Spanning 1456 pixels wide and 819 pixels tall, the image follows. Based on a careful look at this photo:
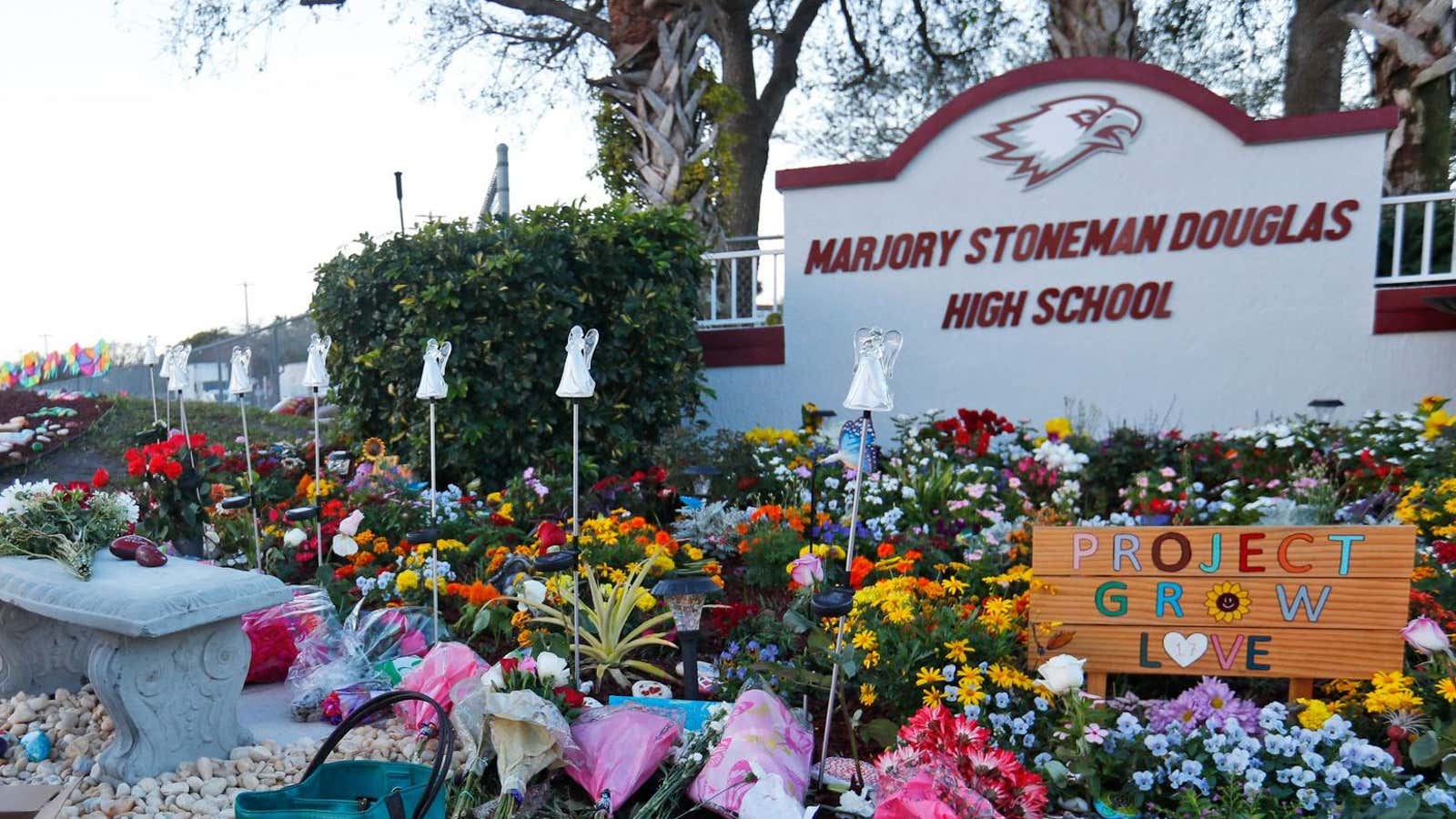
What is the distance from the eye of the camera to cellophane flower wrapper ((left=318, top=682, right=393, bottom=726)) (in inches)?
127

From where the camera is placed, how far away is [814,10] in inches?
A: 479

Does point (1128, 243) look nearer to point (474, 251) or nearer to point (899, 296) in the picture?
point (899, 296)

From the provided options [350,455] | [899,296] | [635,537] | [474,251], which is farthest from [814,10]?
[635,537]

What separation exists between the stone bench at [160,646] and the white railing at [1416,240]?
273 inches

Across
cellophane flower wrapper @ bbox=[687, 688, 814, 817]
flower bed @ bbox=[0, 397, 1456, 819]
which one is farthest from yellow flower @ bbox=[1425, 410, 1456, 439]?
cellophane flower wrapper @ bbox=[687, 688, 814, 817]

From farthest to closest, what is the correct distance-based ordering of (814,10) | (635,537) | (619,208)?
(814,10) → (619,208) → (635,537)

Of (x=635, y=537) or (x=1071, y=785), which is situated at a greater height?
(x=635, y=537)

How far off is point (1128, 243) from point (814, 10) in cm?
715

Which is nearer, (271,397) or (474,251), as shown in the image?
(474,251)

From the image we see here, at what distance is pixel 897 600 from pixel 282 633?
7.98 ft

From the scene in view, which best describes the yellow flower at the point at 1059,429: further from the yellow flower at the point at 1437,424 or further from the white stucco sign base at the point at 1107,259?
the yellow flower at the point at 1437,424

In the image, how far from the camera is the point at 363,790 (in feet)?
7.54

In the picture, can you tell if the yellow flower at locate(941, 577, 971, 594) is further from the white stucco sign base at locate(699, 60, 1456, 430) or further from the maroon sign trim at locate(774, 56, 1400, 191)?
the maroon sign trim at locate(774, 56, 1400, 191)

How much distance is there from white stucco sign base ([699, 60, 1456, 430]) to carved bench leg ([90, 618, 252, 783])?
496 cm
